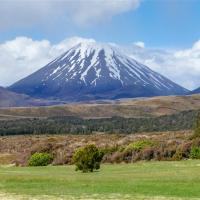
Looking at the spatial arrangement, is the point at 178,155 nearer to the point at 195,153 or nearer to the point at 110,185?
the point at 195,153

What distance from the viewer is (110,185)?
3061 cm

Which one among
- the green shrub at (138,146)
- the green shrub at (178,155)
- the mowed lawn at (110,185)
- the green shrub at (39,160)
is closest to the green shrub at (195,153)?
the green shrub at (178,155)

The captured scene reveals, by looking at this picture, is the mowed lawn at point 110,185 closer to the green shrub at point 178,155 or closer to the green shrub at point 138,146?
the green shrub at point 178,155

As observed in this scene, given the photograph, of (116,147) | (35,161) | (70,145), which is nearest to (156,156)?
(116,147)

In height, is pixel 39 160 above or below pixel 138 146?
below

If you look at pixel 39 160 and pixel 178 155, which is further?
pixel 178 155

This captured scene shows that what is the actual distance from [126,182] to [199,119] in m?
27.5

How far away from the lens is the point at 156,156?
56.8 m

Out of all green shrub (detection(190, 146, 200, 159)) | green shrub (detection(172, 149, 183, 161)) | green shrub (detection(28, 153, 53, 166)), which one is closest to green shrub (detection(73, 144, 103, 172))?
green shrub (detection(28, 153, 53, 166))

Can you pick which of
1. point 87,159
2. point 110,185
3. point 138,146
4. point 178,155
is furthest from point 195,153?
point 110,185

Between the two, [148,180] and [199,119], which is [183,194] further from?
[199,119]

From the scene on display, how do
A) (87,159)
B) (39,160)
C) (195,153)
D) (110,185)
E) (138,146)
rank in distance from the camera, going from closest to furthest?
1. (110,185)
2. (87,159)
3. (195,153)
4. (39,160)
5. (138,146)

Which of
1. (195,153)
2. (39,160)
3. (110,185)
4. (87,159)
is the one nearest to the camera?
(110,185)

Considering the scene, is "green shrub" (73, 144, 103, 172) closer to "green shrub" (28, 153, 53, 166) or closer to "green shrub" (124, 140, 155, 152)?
"green shrub" (28, 153, 53, 166)
